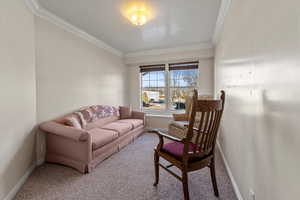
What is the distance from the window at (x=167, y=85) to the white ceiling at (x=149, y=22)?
2.56ft

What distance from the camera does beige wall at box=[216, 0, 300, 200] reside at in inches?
28.2

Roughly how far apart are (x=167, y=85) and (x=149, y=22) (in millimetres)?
2168

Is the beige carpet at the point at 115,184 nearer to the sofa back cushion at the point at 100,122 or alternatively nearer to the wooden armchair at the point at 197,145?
the wooden armchair at the point at 197,145

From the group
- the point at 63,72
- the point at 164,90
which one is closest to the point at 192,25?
the point at 164,90

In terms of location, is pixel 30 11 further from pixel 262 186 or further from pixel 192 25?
pixel 262 186

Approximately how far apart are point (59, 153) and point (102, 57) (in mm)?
2541

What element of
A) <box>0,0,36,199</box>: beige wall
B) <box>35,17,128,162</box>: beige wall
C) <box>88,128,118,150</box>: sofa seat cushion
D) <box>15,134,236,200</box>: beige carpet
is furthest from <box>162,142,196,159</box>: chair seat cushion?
<box>35,17,128,162</box>: beige wall

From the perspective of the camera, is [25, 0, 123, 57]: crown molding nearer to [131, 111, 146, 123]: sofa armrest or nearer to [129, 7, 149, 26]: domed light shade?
[129, 7, 149, 26]: domed light shade

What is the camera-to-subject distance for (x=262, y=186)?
1.04 m

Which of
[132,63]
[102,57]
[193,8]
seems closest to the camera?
[193,8]

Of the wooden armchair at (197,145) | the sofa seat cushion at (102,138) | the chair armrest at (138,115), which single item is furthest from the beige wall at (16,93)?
the chair armrest at (138,115)

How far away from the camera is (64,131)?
2.06 m

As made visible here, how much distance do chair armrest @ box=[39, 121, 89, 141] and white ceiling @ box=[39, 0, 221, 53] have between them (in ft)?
6.17

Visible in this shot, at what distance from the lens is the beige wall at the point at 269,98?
716mm
